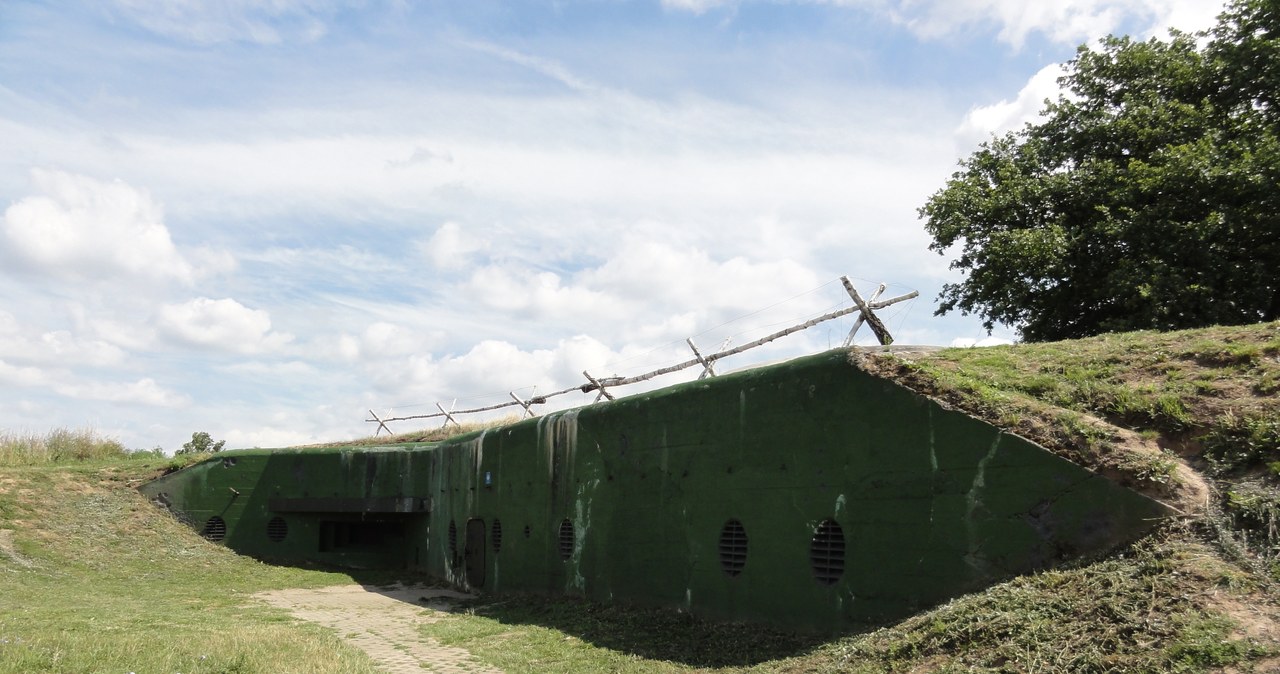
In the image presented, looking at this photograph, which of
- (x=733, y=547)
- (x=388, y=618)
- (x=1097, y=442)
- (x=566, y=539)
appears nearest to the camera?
(x=1097, y=442)

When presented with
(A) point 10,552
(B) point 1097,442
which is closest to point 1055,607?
(B) point 1097,442

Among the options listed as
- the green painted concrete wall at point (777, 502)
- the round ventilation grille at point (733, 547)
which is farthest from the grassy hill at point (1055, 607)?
the round ventilation grille at point (733, 547)

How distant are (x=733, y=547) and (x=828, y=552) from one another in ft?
5.54

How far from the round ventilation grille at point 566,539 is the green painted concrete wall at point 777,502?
4 centimetres

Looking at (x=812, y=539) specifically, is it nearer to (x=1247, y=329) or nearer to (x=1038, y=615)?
(x=1038, y=615)

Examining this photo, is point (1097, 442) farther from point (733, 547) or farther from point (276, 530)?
point (276, 530)

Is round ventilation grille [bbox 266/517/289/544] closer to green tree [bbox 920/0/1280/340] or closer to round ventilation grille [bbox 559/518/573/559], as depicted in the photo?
round ventilation grille [bbox 559/518/573/559]

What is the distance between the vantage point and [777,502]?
11359mm

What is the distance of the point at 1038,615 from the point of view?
25.4 ft

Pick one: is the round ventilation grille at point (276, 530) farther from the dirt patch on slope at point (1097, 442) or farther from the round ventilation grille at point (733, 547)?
the dirt patch on slope at point (1097, 442)

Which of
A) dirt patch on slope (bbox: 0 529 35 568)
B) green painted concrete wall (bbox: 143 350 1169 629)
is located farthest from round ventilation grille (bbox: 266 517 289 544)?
green painted concrete wall (bbox: 143 350 1169 629)

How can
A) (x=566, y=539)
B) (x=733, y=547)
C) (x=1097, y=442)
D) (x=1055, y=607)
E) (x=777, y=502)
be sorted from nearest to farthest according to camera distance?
(x=1055, y=607) → (x=1097, y=442) → (x=777, y=502) → (x=733, y=547) → (x=566, y=539)

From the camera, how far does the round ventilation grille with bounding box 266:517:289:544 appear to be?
2473 cm

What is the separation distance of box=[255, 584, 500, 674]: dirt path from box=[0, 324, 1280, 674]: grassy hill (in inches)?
17.0
